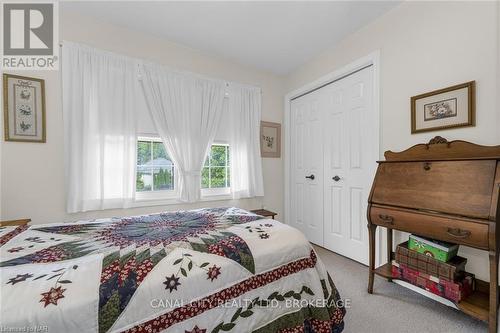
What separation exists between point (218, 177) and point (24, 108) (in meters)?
2.15

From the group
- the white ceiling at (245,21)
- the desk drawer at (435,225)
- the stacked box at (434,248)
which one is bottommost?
the stacked box at (434,248)

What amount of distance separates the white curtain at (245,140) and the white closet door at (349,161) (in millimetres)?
997

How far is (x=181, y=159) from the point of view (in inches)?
109

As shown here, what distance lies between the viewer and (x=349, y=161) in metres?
2.66

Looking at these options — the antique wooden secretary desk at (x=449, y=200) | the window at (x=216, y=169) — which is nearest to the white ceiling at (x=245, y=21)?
the window at (x=216, y=169)

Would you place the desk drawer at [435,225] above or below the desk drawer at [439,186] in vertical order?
below

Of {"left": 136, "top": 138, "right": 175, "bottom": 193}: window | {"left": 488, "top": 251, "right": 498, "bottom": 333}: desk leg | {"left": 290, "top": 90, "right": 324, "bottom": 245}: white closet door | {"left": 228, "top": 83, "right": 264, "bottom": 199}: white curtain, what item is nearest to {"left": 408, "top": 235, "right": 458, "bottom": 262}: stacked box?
{"left": 488, "top": 251, "right": 498, "bottom": 333}: desk leg

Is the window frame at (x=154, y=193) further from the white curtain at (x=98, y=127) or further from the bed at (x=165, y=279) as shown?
the bed at (x=165, y=279)

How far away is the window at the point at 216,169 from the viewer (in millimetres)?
3123

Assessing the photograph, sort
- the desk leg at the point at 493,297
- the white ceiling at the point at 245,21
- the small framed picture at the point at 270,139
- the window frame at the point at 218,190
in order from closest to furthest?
the desk leg at the point at 493,297 → the white ceiling at the point at 245,21 → the window frame at the point at 218,190 → the small framed picture at the point at 270,139

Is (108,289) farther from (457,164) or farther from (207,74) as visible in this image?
(207,74)

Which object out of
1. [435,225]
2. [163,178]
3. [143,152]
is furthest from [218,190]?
[435,225]

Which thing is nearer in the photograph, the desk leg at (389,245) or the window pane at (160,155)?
the desk leg at (389,245)

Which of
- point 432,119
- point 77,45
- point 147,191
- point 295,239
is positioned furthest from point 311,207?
point 77,45
